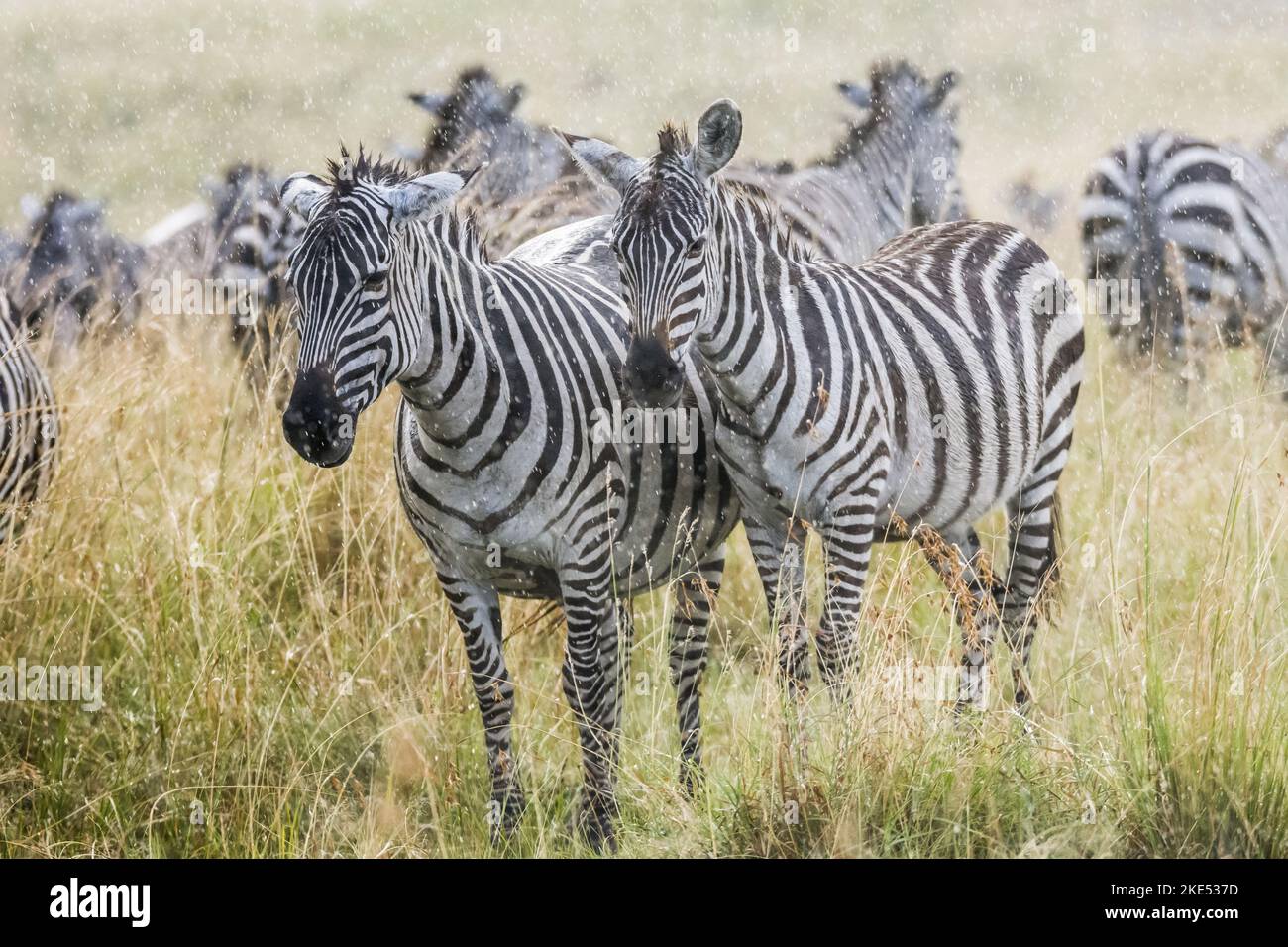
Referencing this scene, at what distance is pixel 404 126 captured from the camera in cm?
1459

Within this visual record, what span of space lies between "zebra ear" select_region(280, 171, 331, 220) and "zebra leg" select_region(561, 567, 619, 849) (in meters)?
1.50

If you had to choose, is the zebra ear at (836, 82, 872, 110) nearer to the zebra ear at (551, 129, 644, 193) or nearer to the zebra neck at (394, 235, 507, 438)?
the zebra ear at (551, 129, 644, 193)

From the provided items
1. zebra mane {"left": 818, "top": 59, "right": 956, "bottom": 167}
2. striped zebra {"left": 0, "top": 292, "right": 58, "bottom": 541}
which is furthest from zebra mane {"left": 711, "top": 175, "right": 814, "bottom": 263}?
zebra mane {"left": 818, "top": 59, "right": 956, "bottom": 167}

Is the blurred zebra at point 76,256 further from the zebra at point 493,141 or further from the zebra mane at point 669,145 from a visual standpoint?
the zebra mane at point 669,145

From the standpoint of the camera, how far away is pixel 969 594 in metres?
4.57

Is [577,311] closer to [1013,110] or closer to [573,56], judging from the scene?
[573,56]

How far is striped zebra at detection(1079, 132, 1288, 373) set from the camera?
30.5 ft

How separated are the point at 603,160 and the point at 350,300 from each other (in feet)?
3.34

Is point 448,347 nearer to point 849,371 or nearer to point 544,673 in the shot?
point 849,371

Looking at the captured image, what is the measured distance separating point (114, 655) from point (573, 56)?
9.32 meters

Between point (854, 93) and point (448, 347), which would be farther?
point (854, 93)

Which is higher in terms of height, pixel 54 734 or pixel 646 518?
pixel 646 518

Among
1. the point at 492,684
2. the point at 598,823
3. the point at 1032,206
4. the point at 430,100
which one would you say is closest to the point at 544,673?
the point at 492,684
